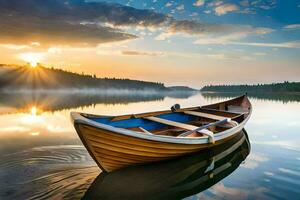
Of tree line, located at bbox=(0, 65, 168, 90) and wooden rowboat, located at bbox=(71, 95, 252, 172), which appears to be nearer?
wooden rowboat, located at bbox=(71, 95, 252, 172)

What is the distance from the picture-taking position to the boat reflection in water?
6.00 metres

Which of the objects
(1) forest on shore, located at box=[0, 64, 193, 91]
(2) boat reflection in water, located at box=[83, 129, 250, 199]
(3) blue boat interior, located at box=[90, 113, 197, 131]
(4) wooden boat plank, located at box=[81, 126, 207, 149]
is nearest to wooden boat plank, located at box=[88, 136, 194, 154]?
(4) wooden boat plank, located at box=[81, 126, 207, 149]

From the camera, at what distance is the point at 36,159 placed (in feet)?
26.2

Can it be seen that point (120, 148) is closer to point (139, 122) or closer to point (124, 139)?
point (124, 139)

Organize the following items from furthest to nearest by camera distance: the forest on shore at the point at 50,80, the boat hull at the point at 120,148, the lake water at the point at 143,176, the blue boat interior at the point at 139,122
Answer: the forest on shore at the point at 50,80, the blue boat interior at the point at 139,122, the boat hull at the point at 120,148, the lake water at the point at 143,176

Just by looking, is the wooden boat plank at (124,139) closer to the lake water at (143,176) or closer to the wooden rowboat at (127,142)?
the wooden rowboat at (127,142)

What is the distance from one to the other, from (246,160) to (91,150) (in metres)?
5.88

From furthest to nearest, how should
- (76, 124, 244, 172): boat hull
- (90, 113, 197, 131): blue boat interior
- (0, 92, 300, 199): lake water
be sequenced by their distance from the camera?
(90, 113, 197, 131): blue boat interior → (76, 124, 244, 172): boat hull → (0, 92, 300, 199): lake water

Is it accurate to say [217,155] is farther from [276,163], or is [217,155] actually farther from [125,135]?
[125,135]

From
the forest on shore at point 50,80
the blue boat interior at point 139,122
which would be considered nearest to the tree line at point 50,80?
the forest on shore at point 50,80

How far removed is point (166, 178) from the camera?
6.95 m

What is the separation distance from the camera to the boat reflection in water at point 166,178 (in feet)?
19.7

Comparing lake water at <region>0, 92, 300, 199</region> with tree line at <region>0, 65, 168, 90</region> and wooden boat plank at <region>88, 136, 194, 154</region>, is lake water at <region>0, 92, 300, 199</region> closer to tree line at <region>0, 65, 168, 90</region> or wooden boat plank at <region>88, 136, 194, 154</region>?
wooden boat plank at <region>88, 136, 194, 154</region>

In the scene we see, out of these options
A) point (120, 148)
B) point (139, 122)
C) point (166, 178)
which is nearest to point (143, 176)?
point (166, 178)
